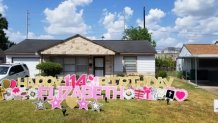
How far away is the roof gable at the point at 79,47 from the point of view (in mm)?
27312

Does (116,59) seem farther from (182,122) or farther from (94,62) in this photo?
(182,122)

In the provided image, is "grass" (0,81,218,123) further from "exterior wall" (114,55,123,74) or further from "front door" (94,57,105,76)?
"exterior wall" (114,55,123,74)

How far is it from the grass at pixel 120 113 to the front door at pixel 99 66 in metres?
Answer: 13.3

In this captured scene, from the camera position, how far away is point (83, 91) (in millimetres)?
14883

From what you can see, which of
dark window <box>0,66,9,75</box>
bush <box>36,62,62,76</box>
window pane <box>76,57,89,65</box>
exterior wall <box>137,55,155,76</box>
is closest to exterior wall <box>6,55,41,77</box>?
bush <box>36,62,62,76</box>

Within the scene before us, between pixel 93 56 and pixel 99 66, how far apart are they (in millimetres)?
1022

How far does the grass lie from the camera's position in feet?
40.4

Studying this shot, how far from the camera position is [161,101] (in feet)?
53.3

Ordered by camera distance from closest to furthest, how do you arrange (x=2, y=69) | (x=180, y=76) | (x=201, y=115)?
(x=201, y=115) < (x=2, y=69) < (x=180, y=76)

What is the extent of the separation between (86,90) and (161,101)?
3.85 meters

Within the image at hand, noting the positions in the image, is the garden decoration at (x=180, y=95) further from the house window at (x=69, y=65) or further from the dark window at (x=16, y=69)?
the house window at (x=69, y=65)

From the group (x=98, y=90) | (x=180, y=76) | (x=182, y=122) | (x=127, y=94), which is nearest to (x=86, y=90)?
(x=98, y=90)

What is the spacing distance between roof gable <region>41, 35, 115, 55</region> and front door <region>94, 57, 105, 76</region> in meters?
1.45

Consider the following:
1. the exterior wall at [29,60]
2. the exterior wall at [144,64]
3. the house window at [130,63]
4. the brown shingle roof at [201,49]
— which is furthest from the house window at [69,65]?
the brown shingle roof at [201,49]
